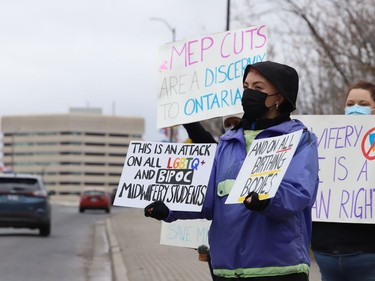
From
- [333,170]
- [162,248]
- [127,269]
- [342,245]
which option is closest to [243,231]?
[342,245]

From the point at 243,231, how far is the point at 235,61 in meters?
2.75

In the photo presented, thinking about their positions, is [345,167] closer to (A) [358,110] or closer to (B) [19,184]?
(A) [358,110]

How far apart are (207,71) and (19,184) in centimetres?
1759

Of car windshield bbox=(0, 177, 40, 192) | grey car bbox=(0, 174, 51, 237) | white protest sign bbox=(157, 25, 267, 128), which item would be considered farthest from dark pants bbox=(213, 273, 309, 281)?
car windshield bbox=(0, 177, 40, 192)

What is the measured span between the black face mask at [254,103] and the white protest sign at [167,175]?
423 millimetres

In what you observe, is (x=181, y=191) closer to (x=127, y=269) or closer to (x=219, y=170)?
(x=219, y=170)

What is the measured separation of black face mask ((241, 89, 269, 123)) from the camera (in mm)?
4281

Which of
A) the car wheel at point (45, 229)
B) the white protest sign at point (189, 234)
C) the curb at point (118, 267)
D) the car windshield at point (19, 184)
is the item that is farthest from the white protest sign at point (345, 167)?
the car wheel at point (45, 229)

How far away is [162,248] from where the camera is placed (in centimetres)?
2002

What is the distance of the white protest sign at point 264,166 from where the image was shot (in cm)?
397

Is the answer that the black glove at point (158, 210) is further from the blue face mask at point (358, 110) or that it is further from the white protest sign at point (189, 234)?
the white protest sign at point (189, 234)

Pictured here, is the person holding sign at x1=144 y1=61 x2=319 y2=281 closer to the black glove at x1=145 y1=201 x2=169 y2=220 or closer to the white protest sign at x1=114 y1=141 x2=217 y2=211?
the black glove at x1=145 y1=201 x2=169 y2=220

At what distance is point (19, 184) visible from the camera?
23.7 metres

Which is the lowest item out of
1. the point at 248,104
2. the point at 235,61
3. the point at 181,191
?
the point at 181,191
